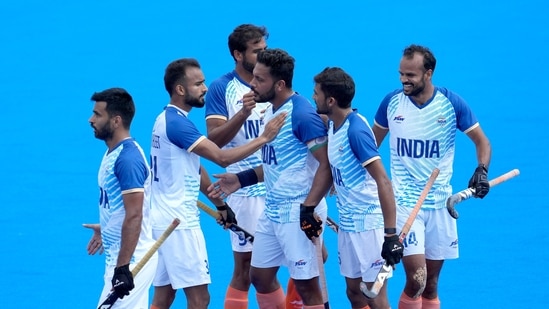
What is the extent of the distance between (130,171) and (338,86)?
167 centimetres

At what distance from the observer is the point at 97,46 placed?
1831cm

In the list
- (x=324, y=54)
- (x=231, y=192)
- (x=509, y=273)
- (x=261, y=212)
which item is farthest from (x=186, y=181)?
(x=324, y=54)

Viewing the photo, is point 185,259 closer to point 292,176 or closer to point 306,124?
point 292,176

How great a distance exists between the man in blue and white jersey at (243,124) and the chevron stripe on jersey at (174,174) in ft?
2.86

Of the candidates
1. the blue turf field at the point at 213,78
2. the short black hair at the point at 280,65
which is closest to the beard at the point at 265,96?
the short black hair at the point at 280,65

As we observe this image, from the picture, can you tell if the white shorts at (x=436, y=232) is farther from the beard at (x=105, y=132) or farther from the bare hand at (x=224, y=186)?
the beard at (x=105, y=132)

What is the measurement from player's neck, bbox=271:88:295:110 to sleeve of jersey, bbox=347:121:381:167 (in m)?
0.62

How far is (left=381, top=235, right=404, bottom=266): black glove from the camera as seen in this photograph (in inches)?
324

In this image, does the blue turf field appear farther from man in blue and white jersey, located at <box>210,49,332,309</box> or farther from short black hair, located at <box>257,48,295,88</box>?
short black hair, located at <box>257,48,295,88</box>

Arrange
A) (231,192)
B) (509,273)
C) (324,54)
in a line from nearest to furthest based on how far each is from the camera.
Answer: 1. (231,192)
2. (509,273)
3. (324,54)

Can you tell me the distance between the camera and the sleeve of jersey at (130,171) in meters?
7.73

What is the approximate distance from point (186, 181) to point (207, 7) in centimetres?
1130

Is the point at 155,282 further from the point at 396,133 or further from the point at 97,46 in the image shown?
the point at 97,46

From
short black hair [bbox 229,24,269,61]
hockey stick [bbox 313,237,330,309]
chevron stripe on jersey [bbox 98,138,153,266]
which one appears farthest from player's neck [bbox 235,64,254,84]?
chevron stripe on jersey [bbox 98,138,153,266]
